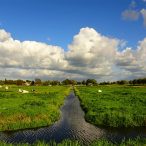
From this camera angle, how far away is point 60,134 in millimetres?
27953

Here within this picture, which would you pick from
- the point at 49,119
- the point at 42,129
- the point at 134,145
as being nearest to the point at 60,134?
the point at 42,129

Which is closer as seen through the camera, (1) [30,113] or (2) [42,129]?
(2) [42,129]

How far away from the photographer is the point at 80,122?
3462cm

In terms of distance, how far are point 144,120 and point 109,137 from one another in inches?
297

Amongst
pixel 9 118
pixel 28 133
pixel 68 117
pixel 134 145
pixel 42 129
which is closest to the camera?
pixel 134 145

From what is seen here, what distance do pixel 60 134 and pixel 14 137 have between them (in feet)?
14.4

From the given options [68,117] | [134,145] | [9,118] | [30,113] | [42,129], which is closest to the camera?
[134,145]

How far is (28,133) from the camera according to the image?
2847 centimetres

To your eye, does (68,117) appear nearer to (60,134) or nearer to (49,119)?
(49,119)

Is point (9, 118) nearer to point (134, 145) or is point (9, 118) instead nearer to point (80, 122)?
point (80, 122)

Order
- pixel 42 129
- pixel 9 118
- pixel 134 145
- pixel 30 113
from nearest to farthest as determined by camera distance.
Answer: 1. pixel 134 145
2. pixel 42 129
3. pixel 9 118
4. pixel 30 113

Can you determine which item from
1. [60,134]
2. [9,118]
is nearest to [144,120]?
[60,134]

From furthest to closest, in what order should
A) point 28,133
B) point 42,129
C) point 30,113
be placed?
point 30,113 < point 42,129 < point 28,133

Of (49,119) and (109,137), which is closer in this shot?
(109,137)
